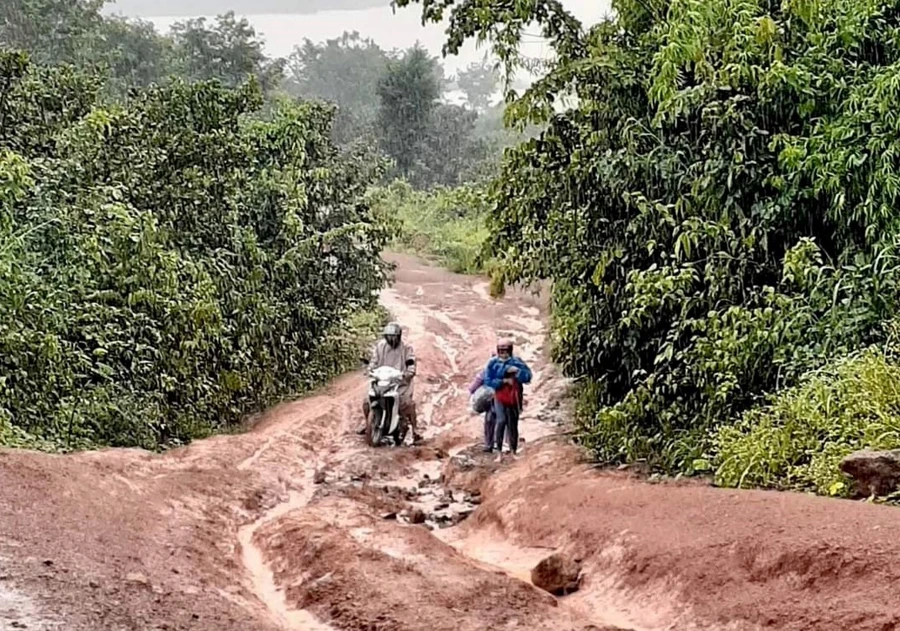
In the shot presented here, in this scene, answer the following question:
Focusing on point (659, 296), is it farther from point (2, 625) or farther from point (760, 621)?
point (2, 625)

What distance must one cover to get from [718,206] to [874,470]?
4050 mm

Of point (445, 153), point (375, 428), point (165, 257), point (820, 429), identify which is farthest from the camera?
point (445, 153)

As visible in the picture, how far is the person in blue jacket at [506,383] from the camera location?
38.1ft

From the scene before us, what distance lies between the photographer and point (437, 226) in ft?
128

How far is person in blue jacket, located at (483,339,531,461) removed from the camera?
458 inches

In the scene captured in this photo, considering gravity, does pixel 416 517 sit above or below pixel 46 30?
below

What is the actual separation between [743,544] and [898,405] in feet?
8.23

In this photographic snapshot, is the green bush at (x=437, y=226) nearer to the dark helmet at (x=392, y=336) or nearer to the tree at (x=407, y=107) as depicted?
the tree at (x=407, y=107)

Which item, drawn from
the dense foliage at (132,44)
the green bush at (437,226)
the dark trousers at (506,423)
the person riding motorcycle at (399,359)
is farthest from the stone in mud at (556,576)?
the dense foliage at (132,44)

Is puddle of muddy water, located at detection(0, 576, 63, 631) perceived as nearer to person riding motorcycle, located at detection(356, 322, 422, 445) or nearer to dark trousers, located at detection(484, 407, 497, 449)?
dark trousers, located at detection(484, 407, 497, 449)

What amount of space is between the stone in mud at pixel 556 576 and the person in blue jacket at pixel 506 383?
4.61 m

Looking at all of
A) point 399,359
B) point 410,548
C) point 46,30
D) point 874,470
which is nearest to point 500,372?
point 399,359

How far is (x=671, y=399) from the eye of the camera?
1023cm

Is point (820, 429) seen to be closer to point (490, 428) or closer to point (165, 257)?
point (490, 428)
